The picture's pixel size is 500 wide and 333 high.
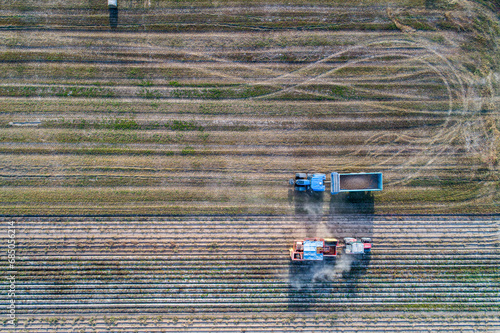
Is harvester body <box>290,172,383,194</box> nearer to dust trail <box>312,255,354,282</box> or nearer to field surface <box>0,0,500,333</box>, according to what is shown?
field surface <box>0,0,500,333</box>

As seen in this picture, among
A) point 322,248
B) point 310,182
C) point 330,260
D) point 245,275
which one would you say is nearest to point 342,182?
point 310,182

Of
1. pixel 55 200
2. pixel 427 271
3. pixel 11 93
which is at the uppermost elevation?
pixel 11 93

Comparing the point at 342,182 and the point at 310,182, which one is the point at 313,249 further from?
the point at 342,182

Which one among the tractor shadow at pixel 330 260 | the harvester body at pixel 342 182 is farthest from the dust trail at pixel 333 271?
the harvester body at pixel 342 182

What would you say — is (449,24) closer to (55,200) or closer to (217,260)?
(217,260)

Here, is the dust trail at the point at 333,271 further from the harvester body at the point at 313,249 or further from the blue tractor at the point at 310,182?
the blue tractor at the point at 310,182

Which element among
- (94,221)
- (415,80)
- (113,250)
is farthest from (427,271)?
(94,221)
